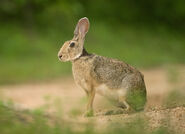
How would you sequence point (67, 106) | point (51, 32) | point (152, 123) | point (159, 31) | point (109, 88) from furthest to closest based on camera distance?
point (159, 31), point (51, 32), point (67, 106), point (109, 88), point (152, 123)

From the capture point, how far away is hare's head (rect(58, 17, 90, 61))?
7777 millimetres

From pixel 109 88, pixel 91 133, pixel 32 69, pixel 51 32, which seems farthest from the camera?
pixel 51 32

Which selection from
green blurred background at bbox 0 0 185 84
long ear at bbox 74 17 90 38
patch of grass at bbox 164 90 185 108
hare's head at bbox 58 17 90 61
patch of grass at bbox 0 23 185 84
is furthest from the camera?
green blurred background at bbox 0 0 185 84

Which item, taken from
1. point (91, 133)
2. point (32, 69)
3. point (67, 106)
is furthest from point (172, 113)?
point (32, 69)

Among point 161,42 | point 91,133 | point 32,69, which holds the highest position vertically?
point 161,42

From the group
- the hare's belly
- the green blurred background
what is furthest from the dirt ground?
the hare's belly

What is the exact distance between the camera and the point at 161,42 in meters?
19.4

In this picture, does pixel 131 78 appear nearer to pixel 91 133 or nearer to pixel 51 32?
pixel 91 133

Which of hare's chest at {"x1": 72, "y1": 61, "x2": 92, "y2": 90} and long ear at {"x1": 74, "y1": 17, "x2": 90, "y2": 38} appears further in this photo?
long ear at {"x1": 74, "y1": 17, "x2": 90, "y2": 38}

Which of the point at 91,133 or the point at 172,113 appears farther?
the point at 172,113

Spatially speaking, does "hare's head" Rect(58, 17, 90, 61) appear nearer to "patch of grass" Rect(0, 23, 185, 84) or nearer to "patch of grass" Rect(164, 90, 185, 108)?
"patch of grass" Rect(164, 90, 185, 108)

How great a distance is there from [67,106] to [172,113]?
5150mm

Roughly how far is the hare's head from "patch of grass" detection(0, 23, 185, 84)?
7.73m

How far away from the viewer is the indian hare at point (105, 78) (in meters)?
7.63
